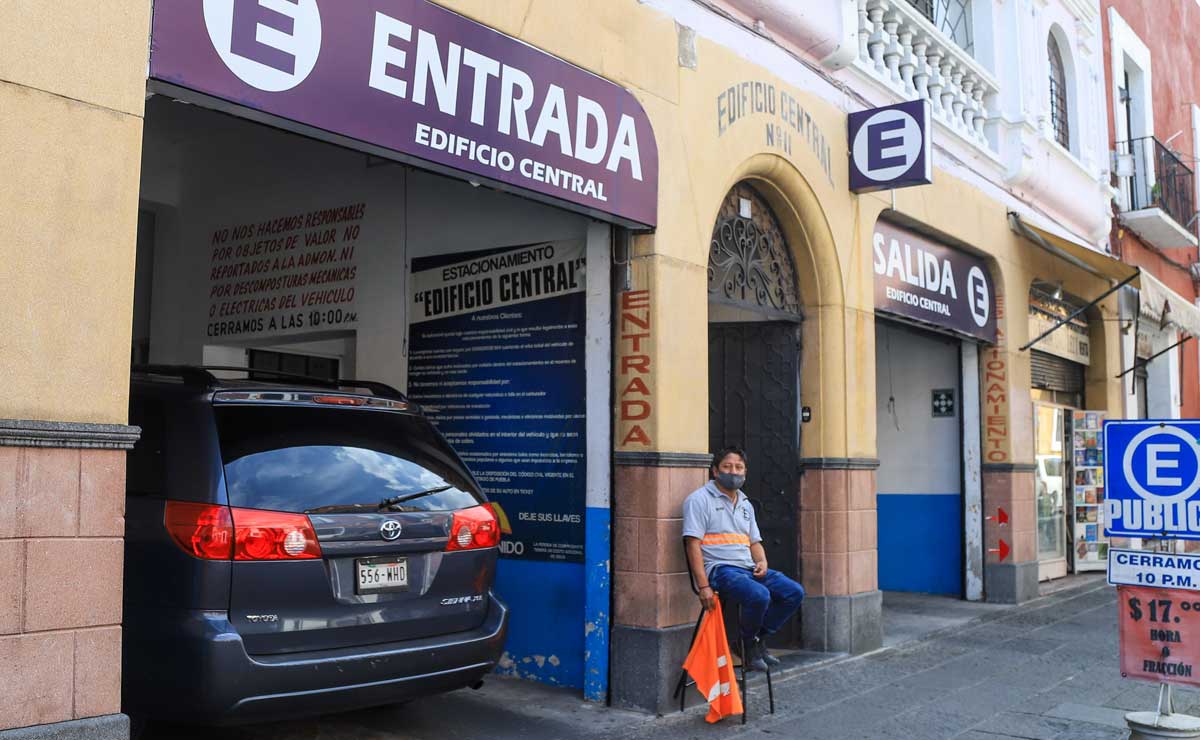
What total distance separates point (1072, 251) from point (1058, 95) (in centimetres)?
371

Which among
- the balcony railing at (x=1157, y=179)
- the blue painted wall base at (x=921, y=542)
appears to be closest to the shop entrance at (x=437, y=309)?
the blue painted wall base at (x=921, y=542)

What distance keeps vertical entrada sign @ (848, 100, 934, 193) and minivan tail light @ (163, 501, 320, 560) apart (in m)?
6.01

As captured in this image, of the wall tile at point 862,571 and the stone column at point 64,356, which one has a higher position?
the stone column at point 64,356

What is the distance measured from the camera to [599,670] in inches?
265

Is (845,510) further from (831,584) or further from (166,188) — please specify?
(166,188)

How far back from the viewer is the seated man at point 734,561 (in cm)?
658

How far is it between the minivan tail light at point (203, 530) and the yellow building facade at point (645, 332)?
630mm

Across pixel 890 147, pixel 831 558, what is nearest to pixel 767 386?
pixel 831 558

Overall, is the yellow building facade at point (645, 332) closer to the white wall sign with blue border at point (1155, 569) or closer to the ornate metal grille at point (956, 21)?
the ornate metal grille at point (956, 21)

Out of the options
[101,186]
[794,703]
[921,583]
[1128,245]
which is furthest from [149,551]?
[1128,245]

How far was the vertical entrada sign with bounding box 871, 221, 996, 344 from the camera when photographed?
1002 cm

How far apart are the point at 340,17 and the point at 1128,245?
1535cm

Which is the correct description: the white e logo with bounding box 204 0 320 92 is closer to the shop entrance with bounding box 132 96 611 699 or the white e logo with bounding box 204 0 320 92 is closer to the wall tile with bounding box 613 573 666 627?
the shop entrance with bounding box 132 96 611 699

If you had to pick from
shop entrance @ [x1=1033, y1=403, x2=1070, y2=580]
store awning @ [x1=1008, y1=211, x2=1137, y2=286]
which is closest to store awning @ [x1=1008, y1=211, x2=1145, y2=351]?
store awning @ [x1=1008, y1=211, x2=1137, y2=286]
